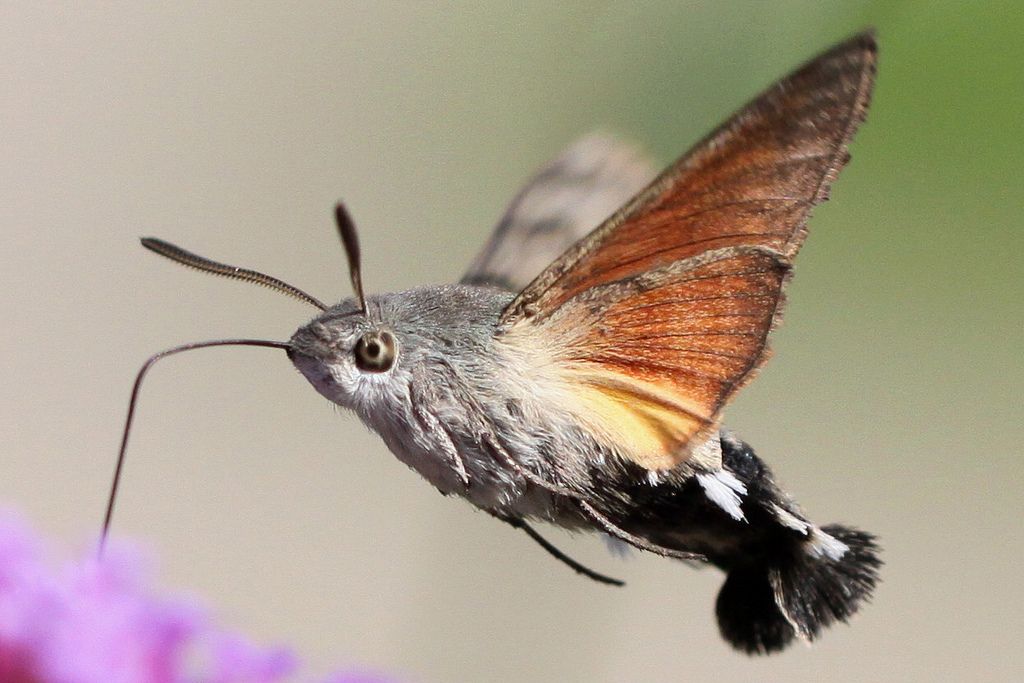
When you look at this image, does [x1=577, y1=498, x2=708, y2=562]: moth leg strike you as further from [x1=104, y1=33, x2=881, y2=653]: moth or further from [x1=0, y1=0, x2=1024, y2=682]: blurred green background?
[x1=0, y1=0, x2=1024, y2=682]: blurred green background

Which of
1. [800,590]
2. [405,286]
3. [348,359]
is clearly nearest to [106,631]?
[348,359]

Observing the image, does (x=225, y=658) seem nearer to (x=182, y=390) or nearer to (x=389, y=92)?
(x=182, y=390)

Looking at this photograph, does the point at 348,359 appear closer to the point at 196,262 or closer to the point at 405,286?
the point at 196,262

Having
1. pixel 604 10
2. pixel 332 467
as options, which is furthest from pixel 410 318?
pixel 332 467

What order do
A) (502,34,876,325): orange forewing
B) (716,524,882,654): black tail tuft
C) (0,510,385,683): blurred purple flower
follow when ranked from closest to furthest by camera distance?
1. (0,510,385,683): blurred purple flower
2. (502,34,876,325): orange forewing
3. (716,524,882,654): black tail tuft

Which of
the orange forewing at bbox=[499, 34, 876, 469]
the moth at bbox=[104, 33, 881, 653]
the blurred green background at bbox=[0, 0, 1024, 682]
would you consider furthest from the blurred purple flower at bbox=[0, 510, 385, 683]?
the blurred green background at bbox=[0, 0, 1024, 682]
